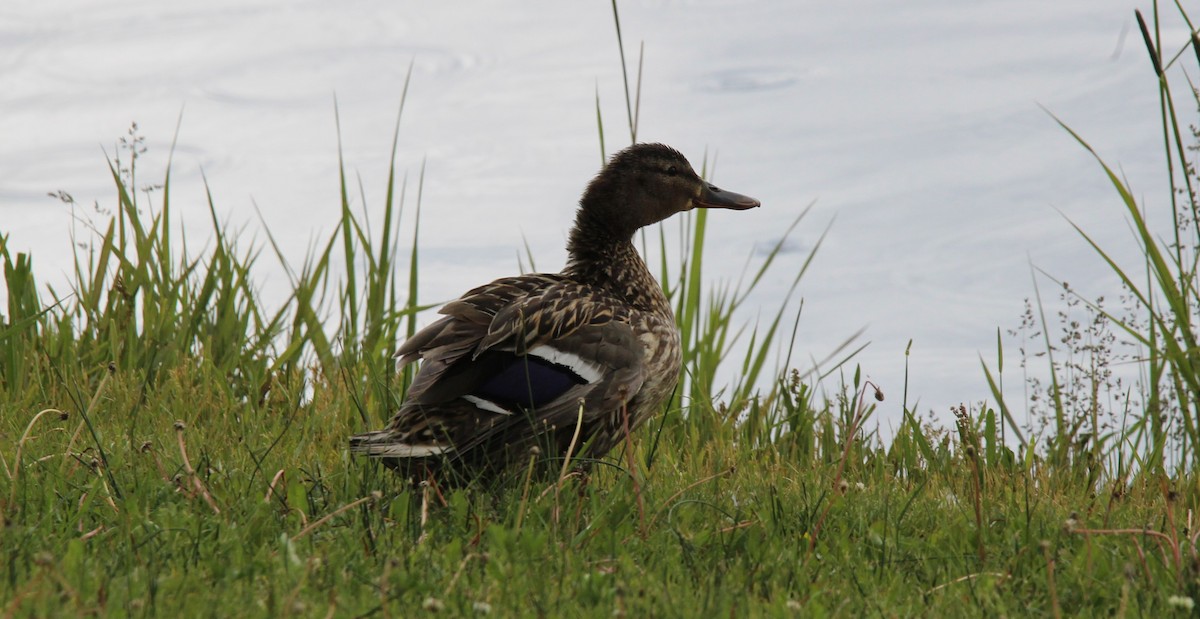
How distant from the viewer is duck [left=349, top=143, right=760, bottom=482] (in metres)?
4.49

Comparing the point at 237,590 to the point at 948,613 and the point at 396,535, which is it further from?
the point at 948,613

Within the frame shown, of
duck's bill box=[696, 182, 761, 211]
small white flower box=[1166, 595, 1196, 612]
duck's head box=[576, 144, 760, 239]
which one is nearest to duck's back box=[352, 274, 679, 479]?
duck's head box=[576, 144, 760, 239]

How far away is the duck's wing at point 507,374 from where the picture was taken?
448 centimetres

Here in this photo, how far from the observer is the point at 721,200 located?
6402 mm

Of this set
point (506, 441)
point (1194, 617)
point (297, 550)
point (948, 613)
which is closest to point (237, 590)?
point (297, 550)

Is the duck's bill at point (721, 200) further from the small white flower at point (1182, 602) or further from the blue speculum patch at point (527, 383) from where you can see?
the small white flower at point (1182, 602)

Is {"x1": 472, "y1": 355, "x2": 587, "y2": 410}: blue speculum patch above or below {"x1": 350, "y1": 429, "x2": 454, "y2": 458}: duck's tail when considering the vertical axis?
above

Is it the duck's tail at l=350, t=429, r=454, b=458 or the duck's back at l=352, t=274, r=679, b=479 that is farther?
the duck's back at l=352, t=274, r=679, b=479

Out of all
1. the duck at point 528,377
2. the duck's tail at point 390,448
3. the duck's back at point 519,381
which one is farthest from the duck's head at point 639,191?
the duck's tail at point 390,448

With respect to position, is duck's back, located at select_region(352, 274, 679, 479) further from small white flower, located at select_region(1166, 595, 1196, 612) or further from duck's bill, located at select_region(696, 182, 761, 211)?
small white flower, located at select_region(1166, 595, 1196, 612)

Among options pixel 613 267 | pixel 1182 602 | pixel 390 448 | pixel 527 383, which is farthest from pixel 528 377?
pixel 1182 602

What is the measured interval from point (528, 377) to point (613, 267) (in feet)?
4.41

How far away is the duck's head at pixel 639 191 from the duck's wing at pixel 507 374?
99cm

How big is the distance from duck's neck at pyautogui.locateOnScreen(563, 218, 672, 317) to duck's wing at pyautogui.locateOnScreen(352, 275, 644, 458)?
1.74 ft
